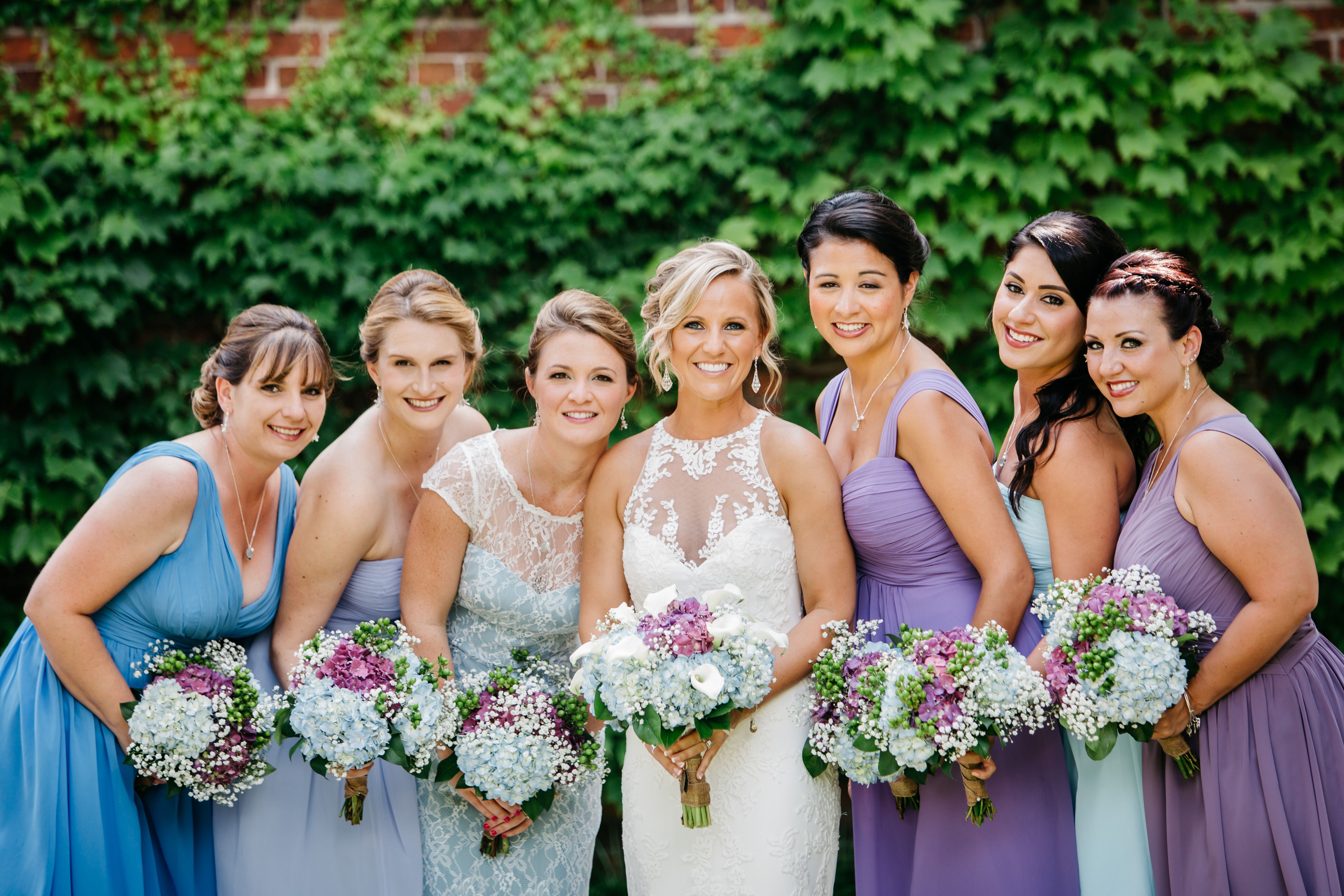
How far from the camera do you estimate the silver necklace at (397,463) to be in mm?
3918

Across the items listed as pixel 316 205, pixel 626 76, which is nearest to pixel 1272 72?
pixel 626 76

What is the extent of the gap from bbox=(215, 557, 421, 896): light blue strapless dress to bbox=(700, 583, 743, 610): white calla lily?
1408 millimetres

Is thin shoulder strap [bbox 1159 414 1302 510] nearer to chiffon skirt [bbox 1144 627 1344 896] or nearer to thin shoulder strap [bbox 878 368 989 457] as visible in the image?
chiffon skirt [bbox 1144 627 1344 896]

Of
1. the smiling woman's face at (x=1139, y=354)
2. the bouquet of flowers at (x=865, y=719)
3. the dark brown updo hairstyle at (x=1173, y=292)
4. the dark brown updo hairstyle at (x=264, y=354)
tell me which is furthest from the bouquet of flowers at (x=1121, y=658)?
the dark brown updo hairstyle at (x=264, y=354)

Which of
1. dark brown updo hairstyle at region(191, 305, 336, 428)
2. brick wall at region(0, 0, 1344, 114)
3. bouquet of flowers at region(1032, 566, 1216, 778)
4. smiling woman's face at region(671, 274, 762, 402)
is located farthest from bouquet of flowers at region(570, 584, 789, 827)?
brick wall at region(0, 0, 1344, 114)

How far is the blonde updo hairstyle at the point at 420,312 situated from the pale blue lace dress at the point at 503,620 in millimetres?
471

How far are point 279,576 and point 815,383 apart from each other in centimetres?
329

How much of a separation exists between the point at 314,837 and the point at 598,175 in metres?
3.74

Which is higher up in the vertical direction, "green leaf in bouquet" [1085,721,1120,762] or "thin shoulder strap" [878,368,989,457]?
"thin shoulder strap" [878,368,989,457]

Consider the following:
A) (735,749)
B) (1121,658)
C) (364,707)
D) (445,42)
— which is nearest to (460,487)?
(364,707)

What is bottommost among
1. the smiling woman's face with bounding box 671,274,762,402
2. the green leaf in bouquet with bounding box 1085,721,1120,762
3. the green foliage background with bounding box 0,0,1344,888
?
the green leaf in bouquet with bounding box 1085,721,1120,762

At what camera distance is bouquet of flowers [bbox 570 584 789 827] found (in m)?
2.92

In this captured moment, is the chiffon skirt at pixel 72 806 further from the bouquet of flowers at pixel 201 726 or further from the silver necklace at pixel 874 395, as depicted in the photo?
the silver necklace at pixel 874 395

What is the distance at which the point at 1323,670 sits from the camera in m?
3.07
